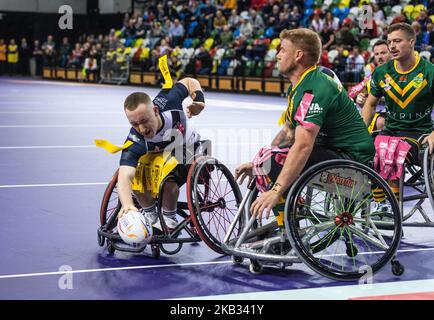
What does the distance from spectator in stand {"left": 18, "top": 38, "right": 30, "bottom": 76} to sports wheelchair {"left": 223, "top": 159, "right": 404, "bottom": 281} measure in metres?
34.7

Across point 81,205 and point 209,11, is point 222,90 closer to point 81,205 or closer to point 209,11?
point 209,11

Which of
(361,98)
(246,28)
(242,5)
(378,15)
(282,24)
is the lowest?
(361,98)

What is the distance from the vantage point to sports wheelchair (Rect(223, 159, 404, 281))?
4.34 metres

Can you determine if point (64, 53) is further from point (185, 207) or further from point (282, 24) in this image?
point (185, 207)

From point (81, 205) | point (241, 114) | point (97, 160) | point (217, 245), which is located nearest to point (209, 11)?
point (241, 114)

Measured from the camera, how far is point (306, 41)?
4.52m

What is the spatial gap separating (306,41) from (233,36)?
847 inches

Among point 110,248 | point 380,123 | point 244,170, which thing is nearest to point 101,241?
point 110,248

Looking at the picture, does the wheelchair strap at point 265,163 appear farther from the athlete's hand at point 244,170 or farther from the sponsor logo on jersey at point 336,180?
the sponsor logo on jersey at point 336,180

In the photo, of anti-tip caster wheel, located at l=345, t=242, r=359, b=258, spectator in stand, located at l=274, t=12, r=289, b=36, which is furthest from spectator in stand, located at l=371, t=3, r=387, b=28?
anti-tip caster wheel, located at l=345, t=242, r=359, b=258

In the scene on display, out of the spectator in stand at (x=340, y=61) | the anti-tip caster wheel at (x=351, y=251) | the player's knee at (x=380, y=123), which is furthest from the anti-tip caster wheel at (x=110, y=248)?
the spectator in stand at (x=340, y=61)

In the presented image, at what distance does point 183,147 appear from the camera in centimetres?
530

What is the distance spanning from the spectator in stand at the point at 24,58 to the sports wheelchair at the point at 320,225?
34674 mm
